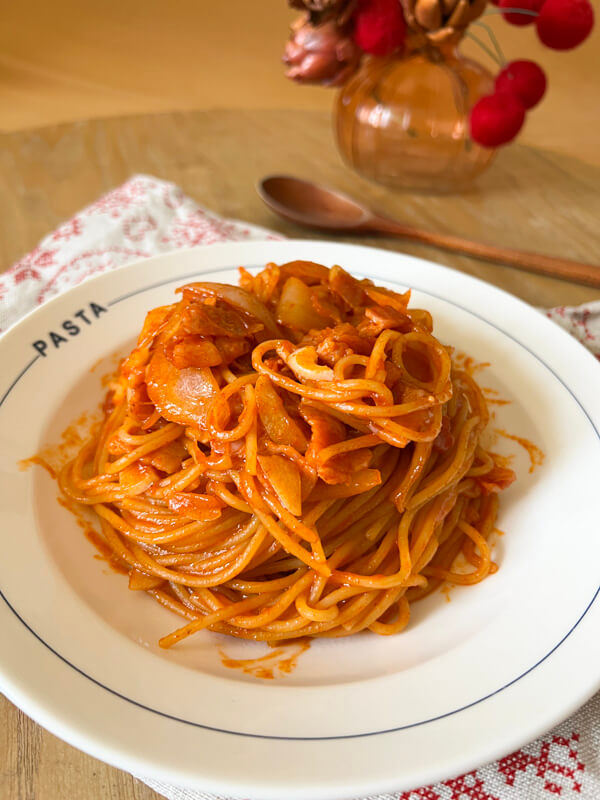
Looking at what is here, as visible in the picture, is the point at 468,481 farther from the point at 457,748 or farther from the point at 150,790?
the point at 150,790

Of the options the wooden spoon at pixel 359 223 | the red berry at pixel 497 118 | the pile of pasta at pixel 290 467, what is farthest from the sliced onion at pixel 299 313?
the red berry at pixel 497 118

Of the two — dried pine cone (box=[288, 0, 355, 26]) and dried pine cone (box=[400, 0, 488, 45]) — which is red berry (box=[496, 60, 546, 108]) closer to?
dried pine cone (box=[400, 0, 488, 45])

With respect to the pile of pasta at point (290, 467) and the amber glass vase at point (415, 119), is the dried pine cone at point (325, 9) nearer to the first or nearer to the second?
the amber glass vase at point (415, 119)

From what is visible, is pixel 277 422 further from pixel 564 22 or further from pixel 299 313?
pixel 564 22

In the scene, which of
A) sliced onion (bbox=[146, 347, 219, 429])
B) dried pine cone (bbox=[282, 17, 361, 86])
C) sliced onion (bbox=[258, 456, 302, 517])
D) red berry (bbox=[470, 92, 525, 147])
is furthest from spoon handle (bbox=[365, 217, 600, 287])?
sliced onion (bbox=[258, 456, 302, 517])

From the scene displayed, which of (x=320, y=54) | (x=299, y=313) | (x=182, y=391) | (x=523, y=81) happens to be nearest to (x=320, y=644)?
(x=182, y=391)
